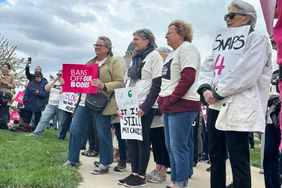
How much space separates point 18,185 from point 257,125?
2.40m

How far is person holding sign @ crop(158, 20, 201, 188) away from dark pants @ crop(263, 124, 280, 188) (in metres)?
0.86

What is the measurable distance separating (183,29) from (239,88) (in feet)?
5.27

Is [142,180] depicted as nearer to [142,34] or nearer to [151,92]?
[151,92]

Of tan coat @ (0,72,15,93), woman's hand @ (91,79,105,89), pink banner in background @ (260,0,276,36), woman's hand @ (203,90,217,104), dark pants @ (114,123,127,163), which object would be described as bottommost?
dark pants @ (114,123,127,163)

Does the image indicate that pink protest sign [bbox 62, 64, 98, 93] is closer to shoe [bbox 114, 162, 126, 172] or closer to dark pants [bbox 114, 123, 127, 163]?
dark pants [bbox 114, 123, 127, 163]

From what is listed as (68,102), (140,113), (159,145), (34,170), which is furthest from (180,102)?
(68,102)

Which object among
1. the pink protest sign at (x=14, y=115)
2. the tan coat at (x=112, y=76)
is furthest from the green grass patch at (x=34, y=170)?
the pink protest sign at (x=14, y=115)

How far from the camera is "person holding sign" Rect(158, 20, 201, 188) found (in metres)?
4.50

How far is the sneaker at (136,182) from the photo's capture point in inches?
196

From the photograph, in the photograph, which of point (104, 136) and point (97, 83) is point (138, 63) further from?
point (104, 136)

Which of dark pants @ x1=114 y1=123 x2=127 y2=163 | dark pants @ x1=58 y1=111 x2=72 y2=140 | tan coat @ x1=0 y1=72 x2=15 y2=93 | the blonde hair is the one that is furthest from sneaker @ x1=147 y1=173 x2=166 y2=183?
tan coat @ x1=0 y1=72 x2=15 y2=93

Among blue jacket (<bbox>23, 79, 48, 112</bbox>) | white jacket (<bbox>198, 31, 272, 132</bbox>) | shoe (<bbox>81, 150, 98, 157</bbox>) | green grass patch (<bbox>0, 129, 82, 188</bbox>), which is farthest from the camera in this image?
blue jacket (<bbox>23, 79, 48, 112</bbox>)

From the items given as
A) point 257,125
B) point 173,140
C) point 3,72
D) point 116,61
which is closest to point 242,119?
point 257,125

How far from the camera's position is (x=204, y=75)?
13.0 feet
